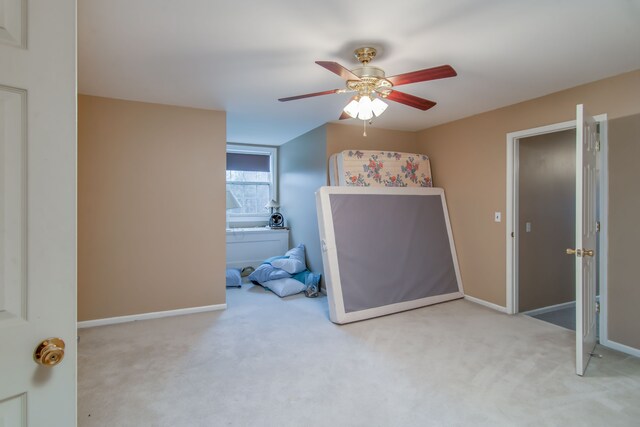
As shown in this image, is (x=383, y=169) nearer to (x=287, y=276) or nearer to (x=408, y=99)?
(x=408, y=99)

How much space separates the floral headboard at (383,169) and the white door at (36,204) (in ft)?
11.0

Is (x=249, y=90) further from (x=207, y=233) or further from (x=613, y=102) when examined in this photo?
(x=613, y=102)

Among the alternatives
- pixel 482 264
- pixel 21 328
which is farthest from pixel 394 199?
pixel 21 328

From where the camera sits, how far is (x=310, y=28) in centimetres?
204

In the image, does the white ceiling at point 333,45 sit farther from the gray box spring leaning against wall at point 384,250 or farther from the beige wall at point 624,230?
the gray box spring leaning against wall at point 384,250

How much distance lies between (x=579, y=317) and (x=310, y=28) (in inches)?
107

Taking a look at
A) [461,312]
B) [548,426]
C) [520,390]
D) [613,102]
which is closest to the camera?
[548,426]

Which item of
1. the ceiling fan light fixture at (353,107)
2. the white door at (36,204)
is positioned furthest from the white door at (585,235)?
the white door at (36,204)

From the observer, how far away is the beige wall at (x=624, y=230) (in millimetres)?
2719

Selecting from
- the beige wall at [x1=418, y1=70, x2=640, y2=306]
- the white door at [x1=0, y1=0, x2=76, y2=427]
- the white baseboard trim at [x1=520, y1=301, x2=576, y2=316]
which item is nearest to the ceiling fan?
the white door at [x1=0, y1=0, x2=76, y2=427]

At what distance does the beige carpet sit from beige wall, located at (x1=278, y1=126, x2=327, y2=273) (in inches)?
63.1

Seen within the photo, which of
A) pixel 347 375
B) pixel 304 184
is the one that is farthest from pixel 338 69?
pixel 304 184

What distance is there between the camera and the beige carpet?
1966 millimetres

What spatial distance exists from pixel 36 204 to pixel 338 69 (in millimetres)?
1686
